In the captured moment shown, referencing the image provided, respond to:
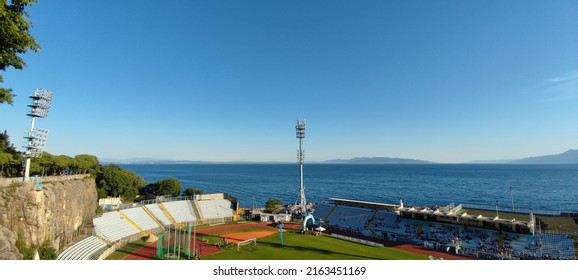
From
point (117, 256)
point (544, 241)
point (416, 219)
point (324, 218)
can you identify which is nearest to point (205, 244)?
point (117, 256)

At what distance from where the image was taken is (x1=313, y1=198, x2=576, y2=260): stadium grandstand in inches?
1399

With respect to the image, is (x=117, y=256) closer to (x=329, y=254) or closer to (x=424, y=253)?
(x=329, y=254)

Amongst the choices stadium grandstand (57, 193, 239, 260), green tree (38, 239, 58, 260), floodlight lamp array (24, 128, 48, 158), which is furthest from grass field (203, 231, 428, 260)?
floodlight lamp array (24, 128, 48, 158)

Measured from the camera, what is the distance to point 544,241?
36.6 meters

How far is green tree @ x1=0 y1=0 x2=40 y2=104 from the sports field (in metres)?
25.5

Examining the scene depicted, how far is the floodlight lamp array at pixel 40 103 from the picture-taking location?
35.1 m

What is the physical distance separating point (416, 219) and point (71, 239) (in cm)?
5083

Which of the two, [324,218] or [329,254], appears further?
[324,218]

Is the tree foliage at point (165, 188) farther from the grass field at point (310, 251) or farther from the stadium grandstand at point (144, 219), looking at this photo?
the grass field at point (310, 251)

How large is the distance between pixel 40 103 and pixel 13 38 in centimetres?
2788

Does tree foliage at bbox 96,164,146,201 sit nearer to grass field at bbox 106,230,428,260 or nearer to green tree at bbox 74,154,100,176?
green tree at bbox 74,154,100,176

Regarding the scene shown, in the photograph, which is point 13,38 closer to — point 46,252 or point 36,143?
point 46,252

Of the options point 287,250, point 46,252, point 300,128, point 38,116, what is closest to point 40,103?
point 38,116

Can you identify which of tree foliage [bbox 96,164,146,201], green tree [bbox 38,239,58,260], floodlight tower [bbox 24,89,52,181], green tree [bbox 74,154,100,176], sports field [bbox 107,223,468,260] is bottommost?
sports field [bbox 107,223,468,260]
